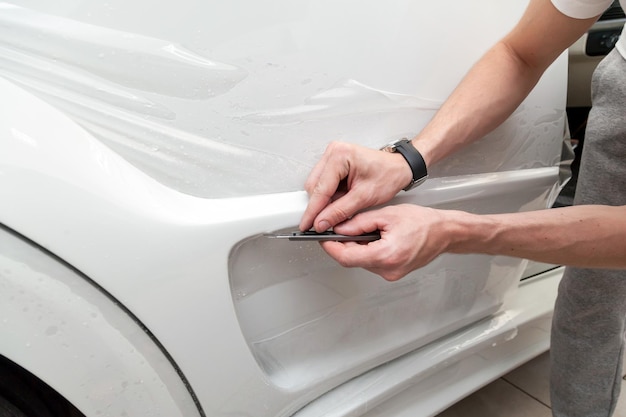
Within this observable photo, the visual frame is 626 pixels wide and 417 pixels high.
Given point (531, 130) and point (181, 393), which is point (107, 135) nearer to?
point (181, 393)

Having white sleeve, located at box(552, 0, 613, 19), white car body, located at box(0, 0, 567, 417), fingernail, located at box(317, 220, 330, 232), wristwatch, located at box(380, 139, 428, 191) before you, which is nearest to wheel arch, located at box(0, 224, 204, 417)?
white car body, located at box(0, 0, 567, 417)

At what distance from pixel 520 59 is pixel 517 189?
0.84 feet

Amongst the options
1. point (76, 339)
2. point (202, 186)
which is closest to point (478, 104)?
point (202, 186)

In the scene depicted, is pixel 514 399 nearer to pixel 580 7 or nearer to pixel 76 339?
pixel 580 7

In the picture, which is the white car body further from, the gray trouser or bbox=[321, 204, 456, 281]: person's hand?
the gray trouser

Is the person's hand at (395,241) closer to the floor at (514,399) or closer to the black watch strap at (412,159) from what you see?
the black watch strap at (412,159)

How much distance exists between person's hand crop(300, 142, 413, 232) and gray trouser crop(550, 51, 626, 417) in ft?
1.60

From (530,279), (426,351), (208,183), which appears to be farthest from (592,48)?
(208,183)

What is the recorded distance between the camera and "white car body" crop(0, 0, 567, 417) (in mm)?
509

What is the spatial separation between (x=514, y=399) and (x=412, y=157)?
104cm

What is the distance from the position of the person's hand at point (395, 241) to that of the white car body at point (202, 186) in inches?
3.2

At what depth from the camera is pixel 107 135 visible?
56 cm

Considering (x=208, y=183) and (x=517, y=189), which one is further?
(x=517, y=189)

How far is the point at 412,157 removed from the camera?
2.36ft
